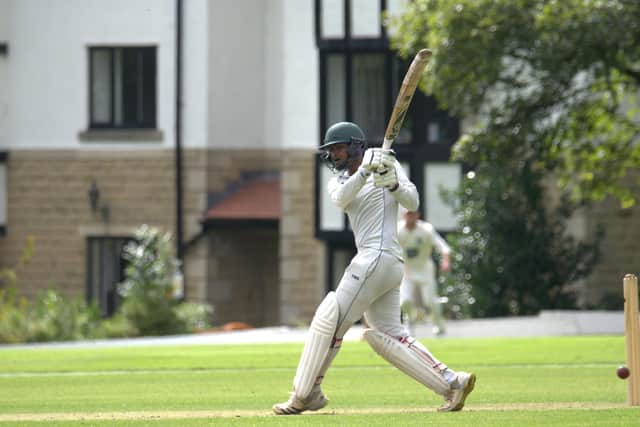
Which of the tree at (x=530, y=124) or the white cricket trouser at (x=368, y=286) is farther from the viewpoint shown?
the tree at (x=530, y=124)

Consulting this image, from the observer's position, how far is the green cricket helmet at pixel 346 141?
39.5 ft

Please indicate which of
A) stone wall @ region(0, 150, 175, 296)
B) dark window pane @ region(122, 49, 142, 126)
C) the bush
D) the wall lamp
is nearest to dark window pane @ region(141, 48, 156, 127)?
dark window pane @ region(122, 49, 142, 126)

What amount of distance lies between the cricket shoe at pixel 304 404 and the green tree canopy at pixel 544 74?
14456 mm

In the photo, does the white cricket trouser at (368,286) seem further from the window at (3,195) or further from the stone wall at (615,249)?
the window at (3,195)

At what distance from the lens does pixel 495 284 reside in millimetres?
29859

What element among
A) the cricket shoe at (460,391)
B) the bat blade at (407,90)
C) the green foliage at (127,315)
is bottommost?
the green foliage at (127,315)

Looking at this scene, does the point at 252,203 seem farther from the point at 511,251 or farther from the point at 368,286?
the point at 368,286

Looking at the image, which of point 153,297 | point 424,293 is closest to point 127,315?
point 153,297

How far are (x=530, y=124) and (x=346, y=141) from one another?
15.8 metres

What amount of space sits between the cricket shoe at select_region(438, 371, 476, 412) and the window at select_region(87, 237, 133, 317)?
79.4ft

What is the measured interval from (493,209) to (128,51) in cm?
936

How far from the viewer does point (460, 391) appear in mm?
11680

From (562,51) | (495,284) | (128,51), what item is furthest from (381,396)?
(128,51)

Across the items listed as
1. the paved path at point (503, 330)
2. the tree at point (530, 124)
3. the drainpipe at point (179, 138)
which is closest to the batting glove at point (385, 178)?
the paved path at point (503, 330)
